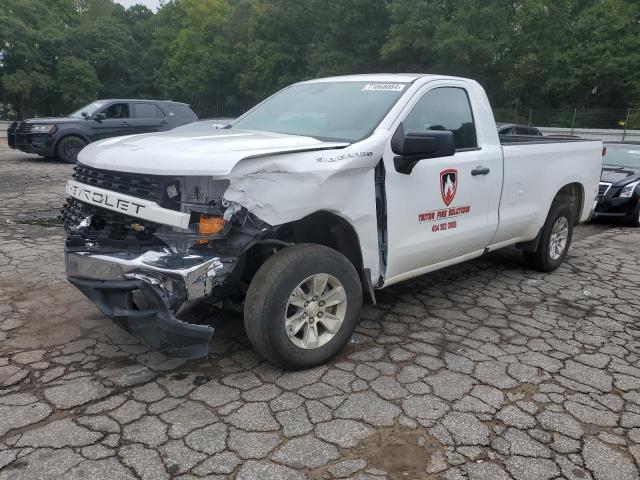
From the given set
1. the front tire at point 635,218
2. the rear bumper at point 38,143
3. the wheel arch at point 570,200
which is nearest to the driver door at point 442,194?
the wheel arch at point 570,200

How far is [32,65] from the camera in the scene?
119ft

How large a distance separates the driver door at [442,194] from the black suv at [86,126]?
11.5m

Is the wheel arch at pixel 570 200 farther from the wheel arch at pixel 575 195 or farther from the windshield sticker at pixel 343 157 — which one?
the windshield sticker at pixel 343 157

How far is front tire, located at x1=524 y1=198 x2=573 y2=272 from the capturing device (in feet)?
18.7

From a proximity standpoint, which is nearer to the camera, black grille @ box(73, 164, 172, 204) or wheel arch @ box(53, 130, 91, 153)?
black grille @ box(73, 164, 172, 204)

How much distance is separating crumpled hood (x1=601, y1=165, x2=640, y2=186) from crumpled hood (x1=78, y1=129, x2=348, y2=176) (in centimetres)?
733

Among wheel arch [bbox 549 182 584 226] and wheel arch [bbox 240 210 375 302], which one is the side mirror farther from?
wheel arch [bbox 549 182 584 226]

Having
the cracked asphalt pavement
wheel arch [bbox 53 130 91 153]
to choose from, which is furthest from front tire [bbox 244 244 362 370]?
wheel arch [bbox 53 130 91 153]

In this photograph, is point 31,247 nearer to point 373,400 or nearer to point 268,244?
point 268,244

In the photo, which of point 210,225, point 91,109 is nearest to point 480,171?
point 210,225

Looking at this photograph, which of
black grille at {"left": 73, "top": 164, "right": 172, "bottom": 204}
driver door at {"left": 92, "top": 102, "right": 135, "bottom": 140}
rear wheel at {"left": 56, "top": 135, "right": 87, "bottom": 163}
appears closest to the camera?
black grille at {"left": 73, "top": 164, "right": 172, "bottom": 204}

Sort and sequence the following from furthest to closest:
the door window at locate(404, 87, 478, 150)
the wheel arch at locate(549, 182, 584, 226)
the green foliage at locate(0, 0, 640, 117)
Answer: the green foliage at locate(0, 0, 640, 117) < the wheel arch at locate(549, 182, 584, 226) < the door window at locate(404, 87, 478, 150)

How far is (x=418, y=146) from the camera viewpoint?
361 cm

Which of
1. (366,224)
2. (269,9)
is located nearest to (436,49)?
(269,9)
